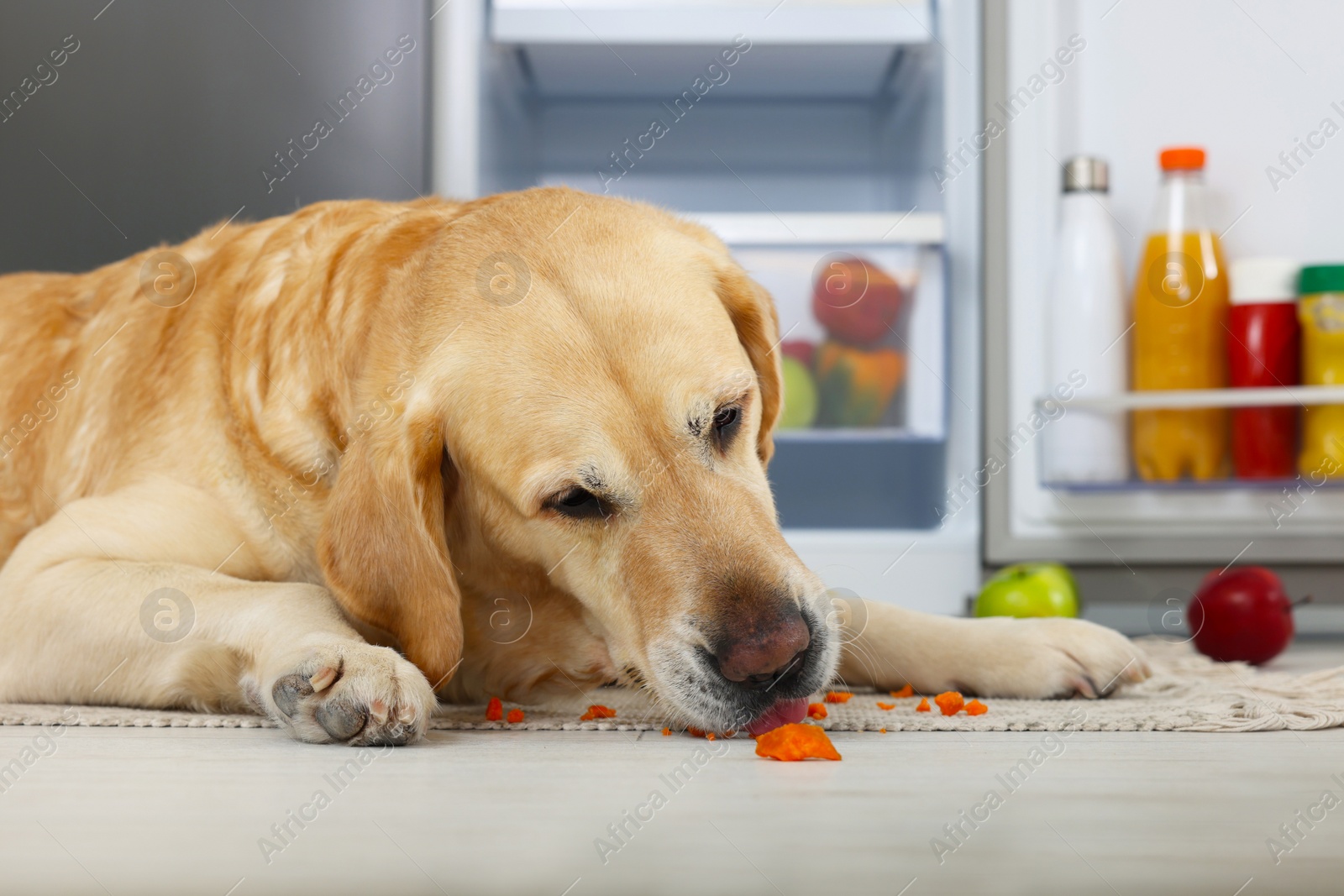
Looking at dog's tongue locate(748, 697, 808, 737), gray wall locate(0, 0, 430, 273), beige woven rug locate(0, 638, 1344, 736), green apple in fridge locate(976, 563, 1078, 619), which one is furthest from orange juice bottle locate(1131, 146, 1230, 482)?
gray wall locate(0, 0, 430, 273)

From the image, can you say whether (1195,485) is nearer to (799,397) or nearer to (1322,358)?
(1322,358)

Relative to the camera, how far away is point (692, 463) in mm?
1128

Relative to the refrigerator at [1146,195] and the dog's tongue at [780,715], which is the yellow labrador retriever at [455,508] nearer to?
the dog's tongue at [780,715]

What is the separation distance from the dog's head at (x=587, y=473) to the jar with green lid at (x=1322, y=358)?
1666 millimetres

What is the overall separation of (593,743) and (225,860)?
442 mm

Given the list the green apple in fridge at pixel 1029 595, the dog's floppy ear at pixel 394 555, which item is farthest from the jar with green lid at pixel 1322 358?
the dog's floppy ear at pixel 394 555

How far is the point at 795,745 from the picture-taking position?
0.99 meters

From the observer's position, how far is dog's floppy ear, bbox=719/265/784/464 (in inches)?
53.8

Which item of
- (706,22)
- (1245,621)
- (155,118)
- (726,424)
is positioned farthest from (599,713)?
(706,22)

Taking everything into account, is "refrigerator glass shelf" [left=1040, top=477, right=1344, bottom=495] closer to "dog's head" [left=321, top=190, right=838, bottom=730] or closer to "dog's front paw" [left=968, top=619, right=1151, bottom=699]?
"dog's front paw" [left=968, top=619, right=1151, bottom=699]

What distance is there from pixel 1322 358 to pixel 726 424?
1.76 meters

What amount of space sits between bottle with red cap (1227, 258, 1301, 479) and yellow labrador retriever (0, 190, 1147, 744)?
1.33 meters

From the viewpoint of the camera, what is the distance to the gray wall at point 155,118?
2146mm

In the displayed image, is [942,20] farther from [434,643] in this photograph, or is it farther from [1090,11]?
[434,643]
